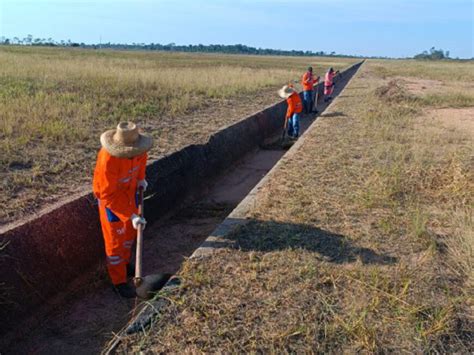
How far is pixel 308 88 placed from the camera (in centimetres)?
1434

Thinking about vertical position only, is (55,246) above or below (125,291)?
above

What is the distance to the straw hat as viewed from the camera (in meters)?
3.77

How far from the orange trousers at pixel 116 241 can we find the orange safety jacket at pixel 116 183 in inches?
3.7

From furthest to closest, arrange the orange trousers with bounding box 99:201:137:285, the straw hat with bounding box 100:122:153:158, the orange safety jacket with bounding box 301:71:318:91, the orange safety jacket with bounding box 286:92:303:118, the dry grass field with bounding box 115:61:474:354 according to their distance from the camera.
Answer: the orange safety jacket with bounding box 301:71:318:91 → the orange safety jacket with bounding box 286:92:303:118 → the orange trousers with bounding box 99:201:137:285 → the straw hat with bounding box 100:122:153:158 → the dry grass field with bounding box 115:61:474:354

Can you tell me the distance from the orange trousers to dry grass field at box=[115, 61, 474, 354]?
0.75 metres

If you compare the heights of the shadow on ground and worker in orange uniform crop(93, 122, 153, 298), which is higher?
worker in orange uniform crop(93, 122, 153, 298)

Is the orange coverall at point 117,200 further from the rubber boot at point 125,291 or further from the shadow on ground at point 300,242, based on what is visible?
the shadow on ground at point 300,242

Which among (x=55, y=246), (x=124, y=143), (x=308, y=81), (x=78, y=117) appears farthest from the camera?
(x=308, y=81)

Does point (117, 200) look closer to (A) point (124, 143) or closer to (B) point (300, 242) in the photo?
(A) point (124, 143)

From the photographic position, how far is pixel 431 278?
3654 millimetres

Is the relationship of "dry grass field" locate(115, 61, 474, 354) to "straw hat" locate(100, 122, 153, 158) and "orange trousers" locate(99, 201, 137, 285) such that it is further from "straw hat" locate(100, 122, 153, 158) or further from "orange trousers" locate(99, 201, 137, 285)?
"straw hat" locate(100, 122, 153, 158)

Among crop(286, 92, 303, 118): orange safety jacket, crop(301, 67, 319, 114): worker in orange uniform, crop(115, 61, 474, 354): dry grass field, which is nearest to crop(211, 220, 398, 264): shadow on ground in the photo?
crop(115, 61, 474, 354): dry grass field

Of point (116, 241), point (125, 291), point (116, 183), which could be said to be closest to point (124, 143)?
point (116, 183)

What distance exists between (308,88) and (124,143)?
1129 cm
